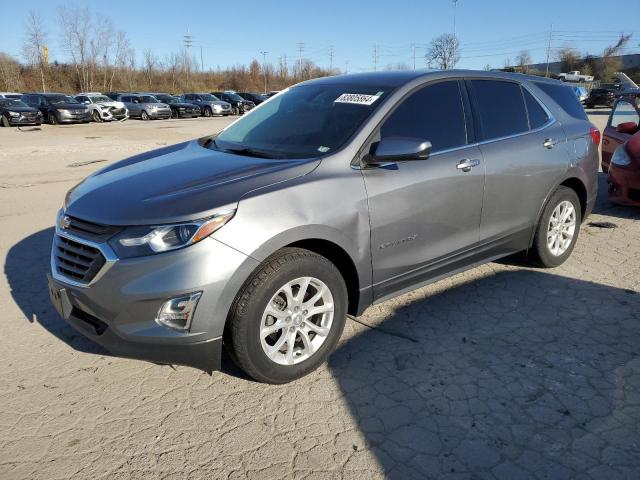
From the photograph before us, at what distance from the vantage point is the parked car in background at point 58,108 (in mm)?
26250

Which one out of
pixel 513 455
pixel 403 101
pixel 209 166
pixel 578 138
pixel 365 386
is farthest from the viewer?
pixel 578 138

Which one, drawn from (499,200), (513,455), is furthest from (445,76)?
(513,455)

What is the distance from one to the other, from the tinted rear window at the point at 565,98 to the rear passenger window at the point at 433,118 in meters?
1.35

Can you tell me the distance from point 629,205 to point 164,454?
21.2 feet

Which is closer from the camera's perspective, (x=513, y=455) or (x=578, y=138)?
(x=513, y=455)

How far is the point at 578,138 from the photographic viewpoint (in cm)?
467

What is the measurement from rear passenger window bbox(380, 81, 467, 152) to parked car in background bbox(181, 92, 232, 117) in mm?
32855

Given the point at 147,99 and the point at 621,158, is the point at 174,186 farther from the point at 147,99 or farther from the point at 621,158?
the point at 147,99

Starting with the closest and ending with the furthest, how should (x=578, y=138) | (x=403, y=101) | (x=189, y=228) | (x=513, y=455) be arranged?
(x=513, y=455)
(x=189, y=228)
(x=403, y=101)
(x=578, y=138)

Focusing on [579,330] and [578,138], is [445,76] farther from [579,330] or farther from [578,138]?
[579,330]

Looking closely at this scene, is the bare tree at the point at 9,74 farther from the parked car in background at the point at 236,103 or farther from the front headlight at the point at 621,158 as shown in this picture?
the front headlight at the point at 621,158

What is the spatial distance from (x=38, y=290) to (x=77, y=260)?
185cm

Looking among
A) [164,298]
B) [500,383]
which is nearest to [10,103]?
[164,298]

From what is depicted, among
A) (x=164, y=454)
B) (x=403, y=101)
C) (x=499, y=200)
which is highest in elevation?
(x=403, y=101)
